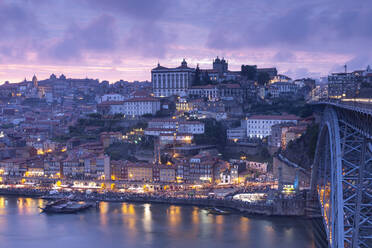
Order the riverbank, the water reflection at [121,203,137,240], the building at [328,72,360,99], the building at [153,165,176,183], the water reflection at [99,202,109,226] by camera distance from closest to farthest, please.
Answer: the building at [328,72,360,99] < the water reflection at [121,203,137,240] < the riverbank < the water reflection at [99,202,109,226] < the building at [153,165,176,183]

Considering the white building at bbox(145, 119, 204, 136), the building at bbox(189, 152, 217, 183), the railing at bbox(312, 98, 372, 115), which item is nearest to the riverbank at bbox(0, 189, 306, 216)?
the building at bbox(189, 152, 217, 183)

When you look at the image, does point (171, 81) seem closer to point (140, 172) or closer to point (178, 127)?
point (178, 127)

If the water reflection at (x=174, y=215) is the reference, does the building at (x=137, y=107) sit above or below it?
above

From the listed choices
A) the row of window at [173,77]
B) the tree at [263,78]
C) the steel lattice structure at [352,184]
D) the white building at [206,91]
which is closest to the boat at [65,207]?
the steel lattice structure at [352,184]

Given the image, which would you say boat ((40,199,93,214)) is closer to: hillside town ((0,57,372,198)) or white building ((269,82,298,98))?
hillside town ((0,57,372,198))

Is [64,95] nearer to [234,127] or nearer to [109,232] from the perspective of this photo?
[234,127]

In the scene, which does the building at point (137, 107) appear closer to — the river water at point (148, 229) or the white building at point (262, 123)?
the white building at point (262, 123)

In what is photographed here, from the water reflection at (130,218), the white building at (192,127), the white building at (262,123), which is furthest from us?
the white building at (192,127)
